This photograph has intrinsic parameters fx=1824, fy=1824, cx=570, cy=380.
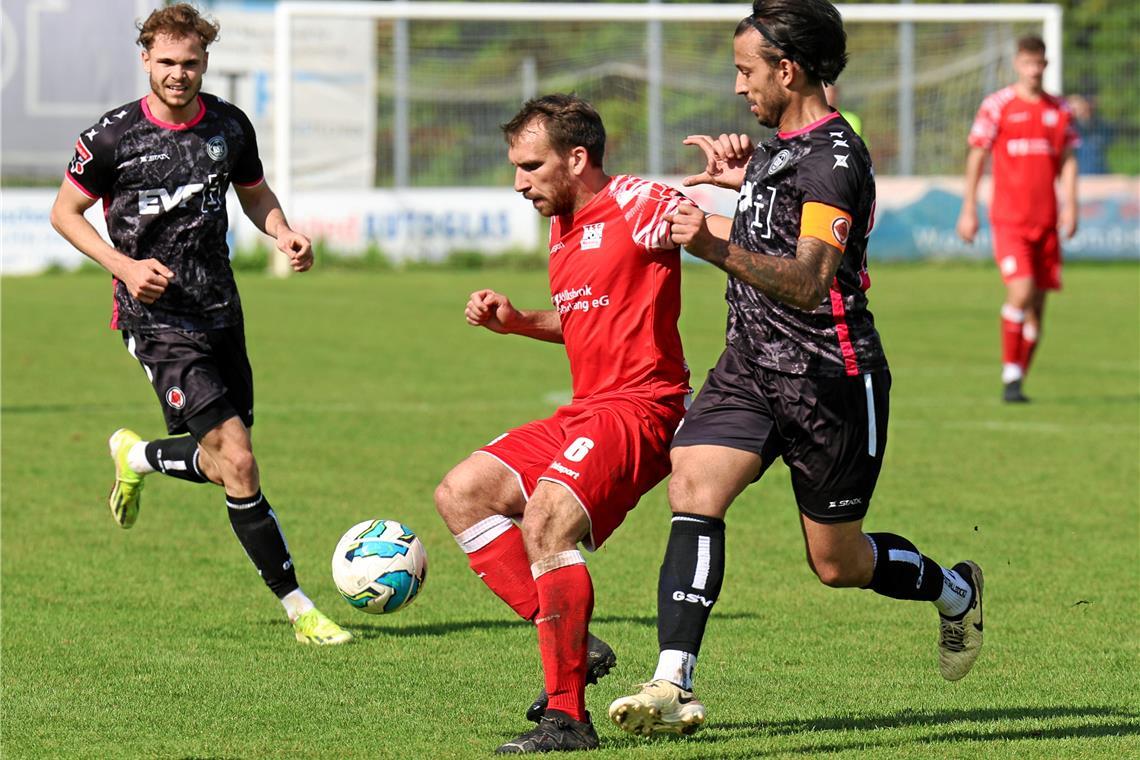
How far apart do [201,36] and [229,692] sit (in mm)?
2492

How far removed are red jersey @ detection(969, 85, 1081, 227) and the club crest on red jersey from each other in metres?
9.60

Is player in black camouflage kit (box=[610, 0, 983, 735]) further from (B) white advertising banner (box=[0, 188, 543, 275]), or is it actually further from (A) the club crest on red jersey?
(B) white advertising banner (box=[0, 188, 543, 275])

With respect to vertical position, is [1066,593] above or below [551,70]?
below

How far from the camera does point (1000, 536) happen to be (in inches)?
348

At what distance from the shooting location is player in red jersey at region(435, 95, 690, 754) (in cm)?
555

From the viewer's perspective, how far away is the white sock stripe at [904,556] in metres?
5.66

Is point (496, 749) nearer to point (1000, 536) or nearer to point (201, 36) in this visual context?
point (201, 36)

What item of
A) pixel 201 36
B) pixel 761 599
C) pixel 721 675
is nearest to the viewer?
pixel 721 675

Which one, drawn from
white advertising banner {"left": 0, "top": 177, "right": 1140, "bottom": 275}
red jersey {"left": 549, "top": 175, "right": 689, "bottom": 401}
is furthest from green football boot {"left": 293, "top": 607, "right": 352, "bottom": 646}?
white advertising banner {"left": 0, "top": 177, "right": 1140, "bottom": 275}

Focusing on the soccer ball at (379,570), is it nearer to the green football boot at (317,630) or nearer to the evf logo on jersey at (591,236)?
the green football boot at (317,630)

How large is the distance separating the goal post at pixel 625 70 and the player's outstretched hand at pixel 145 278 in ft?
76.9

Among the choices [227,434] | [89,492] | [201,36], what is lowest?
[89,492]

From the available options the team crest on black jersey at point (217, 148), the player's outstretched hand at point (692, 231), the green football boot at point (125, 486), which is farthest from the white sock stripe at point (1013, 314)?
the player's outstretched hand at point (692, 231)

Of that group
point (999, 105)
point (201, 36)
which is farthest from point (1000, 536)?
point (999, 105)
